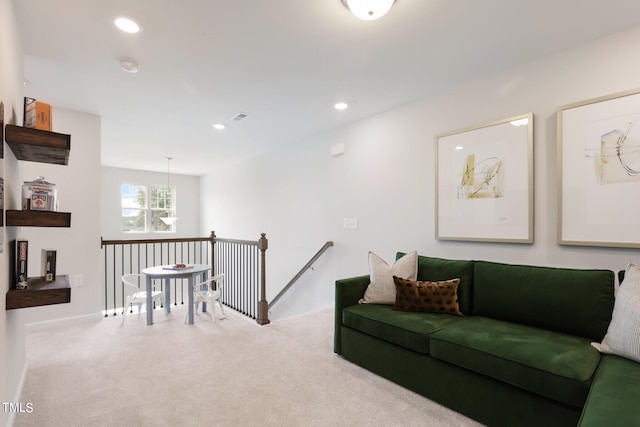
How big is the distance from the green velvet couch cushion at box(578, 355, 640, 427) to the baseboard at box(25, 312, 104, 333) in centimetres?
457

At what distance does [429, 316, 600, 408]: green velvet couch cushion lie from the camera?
5.17 feet

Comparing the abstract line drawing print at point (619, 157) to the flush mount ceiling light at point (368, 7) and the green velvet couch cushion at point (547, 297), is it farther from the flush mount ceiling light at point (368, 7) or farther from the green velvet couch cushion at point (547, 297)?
the flush mount ceiling light at point (368, 7)

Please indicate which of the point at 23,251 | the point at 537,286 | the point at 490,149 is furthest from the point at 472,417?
the point at 23,251

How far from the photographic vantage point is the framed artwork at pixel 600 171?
6.96 feet

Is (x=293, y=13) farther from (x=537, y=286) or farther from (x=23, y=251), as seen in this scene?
(x=537, y=286)

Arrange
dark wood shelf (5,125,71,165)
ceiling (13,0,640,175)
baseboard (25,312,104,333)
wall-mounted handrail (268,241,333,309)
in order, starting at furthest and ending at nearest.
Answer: wall-mounted handrail (268,241,333,309), baseboard (25,312,104,333), ceiling (13,0,640,175), dark wood shelf (5,125,71,165)

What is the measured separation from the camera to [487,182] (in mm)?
2818

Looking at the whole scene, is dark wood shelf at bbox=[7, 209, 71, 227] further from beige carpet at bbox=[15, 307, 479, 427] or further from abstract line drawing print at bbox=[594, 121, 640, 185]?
abstract line drawing print at bbox=[594, 121, 640, 185]

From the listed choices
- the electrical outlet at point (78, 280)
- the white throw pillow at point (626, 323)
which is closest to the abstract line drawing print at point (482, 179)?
the white throw pillow at point (626, 323)

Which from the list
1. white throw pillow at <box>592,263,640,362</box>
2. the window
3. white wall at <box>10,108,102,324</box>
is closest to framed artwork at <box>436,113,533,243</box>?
white throw pillow at <box>592,263,640,362</box>

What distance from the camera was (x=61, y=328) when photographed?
11.9 ft

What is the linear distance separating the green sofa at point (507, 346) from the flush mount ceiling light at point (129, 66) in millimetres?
2438

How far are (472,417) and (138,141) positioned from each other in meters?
5.32

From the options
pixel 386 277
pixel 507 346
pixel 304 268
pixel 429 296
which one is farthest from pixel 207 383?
pixel 304 268
